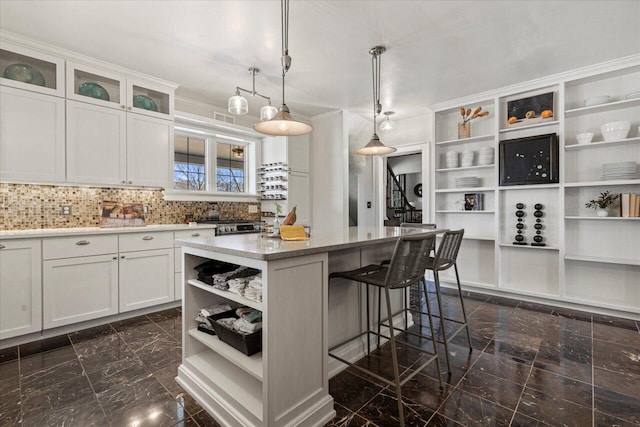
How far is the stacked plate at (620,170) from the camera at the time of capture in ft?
10.2

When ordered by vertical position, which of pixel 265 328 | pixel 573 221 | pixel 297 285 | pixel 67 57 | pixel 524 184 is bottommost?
pixel 265 328

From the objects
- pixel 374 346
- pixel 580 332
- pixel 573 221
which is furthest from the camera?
pixel 573 221

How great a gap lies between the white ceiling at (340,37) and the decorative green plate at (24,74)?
11.8 inches

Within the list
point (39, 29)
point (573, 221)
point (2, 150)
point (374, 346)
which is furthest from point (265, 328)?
point (573, 221)

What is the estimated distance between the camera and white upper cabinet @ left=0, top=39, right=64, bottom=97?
2617 mm

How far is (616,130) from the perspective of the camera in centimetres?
318

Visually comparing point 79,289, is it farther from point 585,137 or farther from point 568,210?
point 585,137

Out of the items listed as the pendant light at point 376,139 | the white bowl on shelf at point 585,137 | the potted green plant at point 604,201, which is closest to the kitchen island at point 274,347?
the pendant light at point 376,139

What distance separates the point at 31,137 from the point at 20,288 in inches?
52.4

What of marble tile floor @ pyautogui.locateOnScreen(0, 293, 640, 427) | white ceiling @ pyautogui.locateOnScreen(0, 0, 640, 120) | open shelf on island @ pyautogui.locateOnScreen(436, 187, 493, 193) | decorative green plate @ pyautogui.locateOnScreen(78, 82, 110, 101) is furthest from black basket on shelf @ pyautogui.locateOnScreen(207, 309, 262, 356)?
open shelf on island @ pyautogui.locateOnScreen(436, 187, 493, 193)

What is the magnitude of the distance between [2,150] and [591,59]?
5.70 m

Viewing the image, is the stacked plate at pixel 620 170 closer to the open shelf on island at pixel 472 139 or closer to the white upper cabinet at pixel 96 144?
the open shelf on island at pixel 472 139

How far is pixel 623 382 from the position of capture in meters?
1.98

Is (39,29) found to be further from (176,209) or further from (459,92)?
(459,92)
